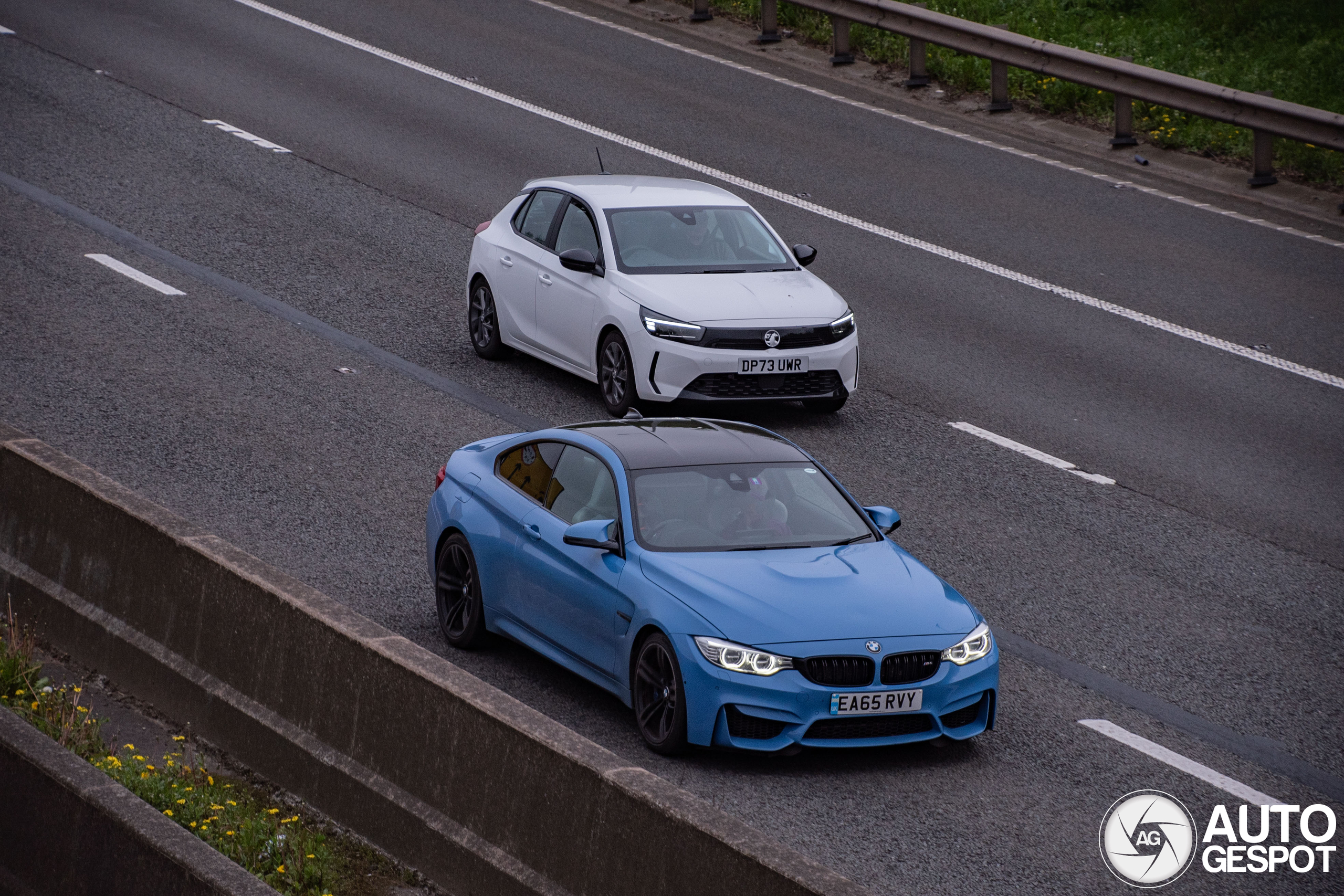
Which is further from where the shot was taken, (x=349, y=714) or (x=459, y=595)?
(x=459, y=595)

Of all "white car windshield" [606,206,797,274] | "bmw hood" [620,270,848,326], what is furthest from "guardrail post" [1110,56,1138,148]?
"bmw hood" [620,270,848,326]

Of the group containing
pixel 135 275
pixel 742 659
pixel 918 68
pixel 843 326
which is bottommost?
pixel 135 275

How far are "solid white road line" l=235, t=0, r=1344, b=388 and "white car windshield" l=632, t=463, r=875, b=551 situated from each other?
7849mm

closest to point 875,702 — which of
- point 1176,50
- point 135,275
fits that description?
point 135,275

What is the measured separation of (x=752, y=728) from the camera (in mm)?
8070

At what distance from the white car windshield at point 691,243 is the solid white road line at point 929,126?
22.8 ft

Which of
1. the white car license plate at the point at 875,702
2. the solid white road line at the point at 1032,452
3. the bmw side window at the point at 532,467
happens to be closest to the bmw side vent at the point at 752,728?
the white car license plate at the point at 875,702

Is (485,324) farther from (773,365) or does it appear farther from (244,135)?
(244,135)

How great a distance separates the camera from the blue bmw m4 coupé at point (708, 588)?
805 cm

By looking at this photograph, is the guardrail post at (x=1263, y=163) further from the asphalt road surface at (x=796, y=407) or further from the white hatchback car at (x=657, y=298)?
the white hatchback car at (x=657, y=298)

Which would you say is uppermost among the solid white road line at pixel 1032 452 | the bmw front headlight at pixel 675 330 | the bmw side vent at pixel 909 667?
the bmw side vent at pixel 909 667

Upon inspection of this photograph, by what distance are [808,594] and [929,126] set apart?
50.8 feet

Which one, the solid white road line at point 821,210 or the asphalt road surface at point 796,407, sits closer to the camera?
the asphalt road surface at point 796,407

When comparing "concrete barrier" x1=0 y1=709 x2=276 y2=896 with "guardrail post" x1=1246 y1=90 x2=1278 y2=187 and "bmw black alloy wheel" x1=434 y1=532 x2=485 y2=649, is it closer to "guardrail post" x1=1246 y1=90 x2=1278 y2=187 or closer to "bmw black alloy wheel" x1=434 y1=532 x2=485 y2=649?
"bmw black alloy wheel" x1=434 y1=532 x2=485 y2=649
